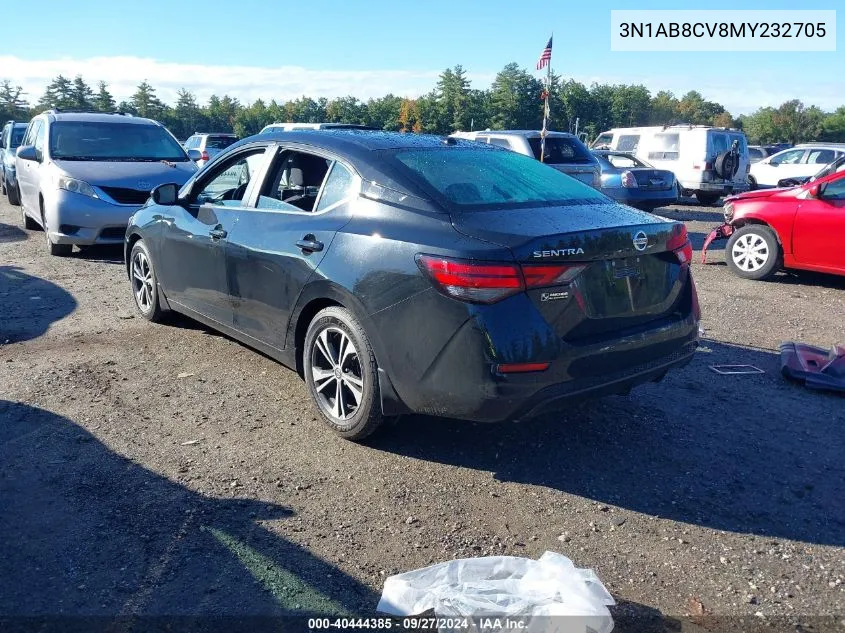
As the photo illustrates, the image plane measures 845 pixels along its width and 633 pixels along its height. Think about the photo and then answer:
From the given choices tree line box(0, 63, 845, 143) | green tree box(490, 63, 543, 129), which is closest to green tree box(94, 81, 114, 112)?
tree line box(0, 63, 845, 143)

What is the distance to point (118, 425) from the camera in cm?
442

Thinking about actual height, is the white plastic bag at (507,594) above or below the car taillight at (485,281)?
below

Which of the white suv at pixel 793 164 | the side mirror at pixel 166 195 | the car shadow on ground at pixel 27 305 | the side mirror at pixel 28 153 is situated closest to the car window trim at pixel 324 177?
the side mirror at pixel 166 195

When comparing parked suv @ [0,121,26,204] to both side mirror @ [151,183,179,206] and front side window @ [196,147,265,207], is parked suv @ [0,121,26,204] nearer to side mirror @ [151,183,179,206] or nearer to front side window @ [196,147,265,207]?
side mirror @ [151,183,179,206]

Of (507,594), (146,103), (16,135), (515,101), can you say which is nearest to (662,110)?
(515,101)

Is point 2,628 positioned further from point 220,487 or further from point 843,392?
point 843,392

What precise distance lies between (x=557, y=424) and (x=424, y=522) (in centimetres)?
140

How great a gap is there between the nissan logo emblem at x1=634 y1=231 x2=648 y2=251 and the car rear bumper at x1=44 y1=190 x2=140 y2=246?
7420 millimetres

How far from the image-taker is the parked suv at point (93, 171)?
30.8 ft

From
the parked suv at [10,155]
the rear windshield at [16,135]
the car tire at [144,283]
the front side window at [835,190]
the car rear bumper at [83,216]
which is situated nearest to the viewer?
the car tire at [144,283]

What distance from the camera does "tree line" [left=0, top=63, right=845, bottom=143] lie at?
6356cm

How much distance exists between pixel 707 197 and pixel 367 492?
1751 cm

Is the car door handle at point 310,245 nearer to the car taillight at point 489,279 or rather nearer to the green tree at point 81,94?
the car taillight at point 489,279

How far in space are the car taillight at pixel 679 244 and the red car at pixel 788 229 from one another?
5.01 metres
